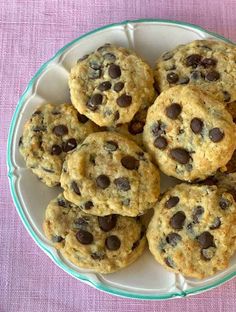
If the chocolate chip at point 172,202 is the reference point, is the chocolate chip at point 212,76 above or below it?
above

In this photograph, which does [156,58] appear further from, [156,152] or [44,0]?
[44,0]

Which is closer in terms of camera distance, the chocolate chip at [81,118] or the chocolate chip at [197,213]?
the chocolate chip at [197,213]

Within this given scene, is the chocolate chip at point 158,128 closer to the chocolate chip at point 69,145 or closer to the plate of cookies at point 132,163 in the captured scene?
the plate of cookies at point 132,163


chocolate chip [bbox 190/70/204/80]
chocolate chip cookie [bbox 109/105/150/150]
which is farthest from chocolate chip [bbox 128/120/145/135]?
chocolate chip [bbox 190/70/204/80]

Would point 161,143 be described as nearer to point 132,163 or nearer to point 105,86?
point 132,163

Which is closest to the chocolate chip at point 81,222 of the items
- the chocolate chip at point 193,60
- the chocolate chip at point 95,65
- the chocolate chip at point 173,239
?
the chocolate chip at point 173,239

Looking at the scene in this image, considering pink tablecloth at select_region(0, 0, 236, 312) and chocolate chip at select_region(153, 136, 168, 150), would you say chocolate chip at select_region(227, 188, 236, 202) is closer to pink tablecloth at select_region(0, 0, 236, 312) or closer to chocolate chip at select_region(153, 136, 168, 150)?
chocolate chip at select_region(153, 136, 168, 150)

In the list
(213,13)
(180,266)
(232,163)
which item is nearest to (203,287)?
(180,266)
